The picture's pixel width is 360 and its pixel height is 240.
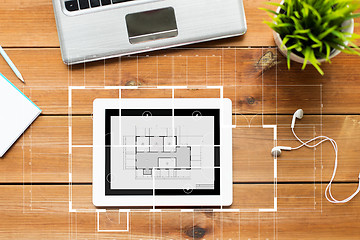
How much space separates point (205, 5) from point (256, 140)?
29 centimetres

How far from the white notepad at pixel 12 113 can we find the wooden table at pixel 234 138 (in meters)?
0.02

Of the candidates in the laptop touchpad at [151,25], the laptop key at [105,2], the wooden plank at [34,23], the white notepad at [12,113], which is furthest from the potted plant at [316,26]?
the white notepad at [12,113]

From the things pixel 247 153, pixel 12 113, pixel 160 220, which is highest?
pixel 12 113

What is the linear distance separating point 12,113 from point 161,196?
13.4 inches

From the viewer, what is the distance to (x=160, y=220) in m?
0.67

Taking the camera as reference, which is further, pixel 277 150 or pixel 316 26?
pixel 277 150

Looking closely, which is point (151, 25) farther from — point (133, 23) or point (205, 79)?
point (205, 79)

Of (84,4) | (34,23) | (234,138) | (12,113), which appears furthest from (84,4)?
(234,138)

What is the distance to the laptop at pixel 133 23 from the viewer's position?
25.1 inches

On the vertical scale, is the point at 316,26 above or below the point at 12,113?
above

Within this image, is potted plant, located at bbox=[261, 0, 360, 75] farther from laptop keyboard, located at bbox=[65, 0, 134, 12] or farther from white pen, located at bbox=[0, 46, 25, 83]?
white pen, located at bbox=[0, 46, 25, 83]

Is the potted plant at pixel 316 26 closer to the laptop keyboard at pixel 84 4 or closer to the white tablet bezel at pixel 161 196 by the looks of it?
the white tablet bezel at pixel 161 196

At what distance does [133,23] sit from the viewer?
646 mm

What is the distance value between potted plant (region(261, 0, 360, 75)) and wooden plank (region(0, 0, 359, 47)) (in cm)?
9
